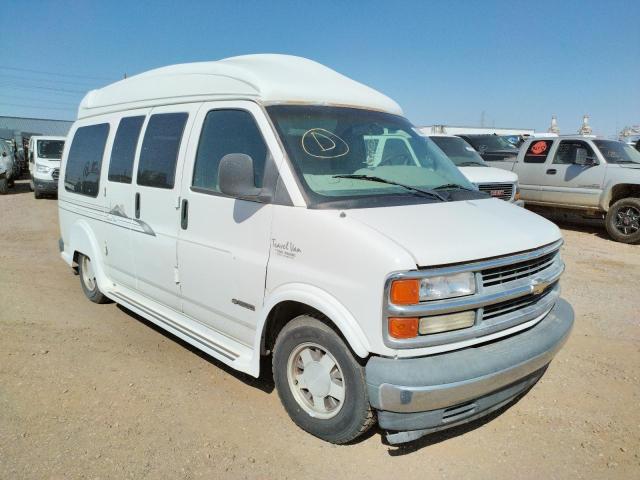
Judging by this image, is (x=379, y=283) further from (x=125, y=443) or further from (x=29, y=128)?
(x=29, y=128)

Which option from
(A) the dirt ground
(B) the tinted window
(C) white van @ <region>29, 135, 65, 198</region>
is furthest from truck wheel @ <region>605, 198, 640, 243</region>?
(C) white van @ <region>29, 135, 65, 198</region>

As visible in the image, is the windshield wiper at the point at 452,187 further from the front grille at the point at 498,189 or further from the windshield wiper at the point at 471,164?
the windshield wiper at the point at 471,164

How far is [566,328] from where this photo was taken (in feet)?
11.1

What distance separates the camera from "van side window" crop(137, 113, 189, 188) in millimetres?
3967

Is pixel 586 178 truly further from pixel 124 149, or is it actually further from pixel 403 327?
pixel 403 327

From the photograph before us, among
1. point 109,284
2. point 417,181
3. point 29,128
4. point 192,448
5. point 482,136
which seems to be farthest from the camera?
point 29,128

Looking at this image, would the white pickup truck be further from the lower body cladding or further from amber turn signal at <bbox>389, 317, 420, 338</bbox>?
amber turn signal at <bbox>389, 317, 420, 338</bbox>

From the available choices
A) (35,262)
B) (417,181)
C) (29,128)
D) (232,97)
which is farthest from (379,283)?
(29,128)

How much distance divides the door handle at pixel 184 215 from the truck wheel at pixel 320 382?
1.20 meters

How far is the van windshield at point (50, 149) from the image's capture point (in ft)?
53.5

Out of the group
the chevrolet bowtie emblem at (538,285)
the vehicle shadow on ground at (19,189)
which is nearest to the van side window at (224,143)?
the chevrolet bowtie emblem at (538,285)

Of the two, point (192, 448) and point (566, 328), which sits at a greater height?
point (566, 328)

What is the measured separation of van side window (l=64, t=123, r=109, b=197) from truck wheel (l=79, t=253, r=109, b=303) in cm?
79

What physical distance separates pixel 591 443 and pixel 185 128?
11.6 feet
